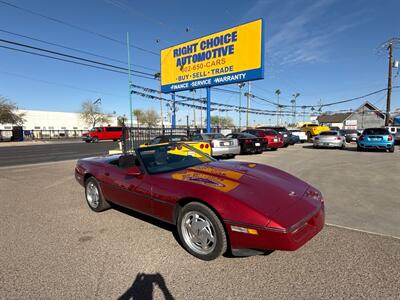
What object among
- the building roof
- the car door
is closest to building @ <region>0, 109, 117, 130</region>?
the building roof

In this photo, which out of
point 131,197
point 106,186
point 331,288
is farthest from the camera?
point 106,186

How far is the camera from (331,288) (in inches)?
85.1

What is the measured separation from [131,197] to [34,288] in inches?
60.9

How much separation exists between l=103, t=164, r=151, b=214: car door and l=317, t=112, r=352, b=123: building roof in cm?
7379

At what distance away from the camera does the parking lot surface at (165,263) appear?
2188mm

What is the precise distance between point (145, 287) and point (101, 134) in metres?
39.3

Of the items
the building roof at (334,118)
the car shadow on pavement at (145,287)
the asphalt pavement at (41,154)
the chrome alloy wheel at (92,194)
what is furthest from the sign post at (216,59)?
the building roof at (334,118)

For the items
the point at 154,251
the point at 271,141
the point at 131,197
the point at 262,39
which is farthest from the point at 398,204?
the point at 262,39

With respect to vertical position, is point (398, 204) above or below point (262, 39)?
below

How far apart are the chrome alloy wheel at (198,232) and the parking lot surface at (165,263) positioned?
0.15 meters

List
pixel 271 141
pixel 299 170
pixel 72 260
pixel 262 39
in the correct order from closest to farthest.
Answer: pixel 72 260
pixel 299 170
pixel 262 39
pixel 271 141

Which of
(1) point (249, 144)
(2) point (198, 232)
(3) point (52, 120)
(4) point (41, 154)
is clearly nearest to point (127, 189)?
(2) point (198, 232)

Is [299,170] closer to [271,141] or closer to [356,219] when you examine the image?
[356,219]

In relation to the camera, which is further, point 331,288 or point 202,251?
point 202,251
